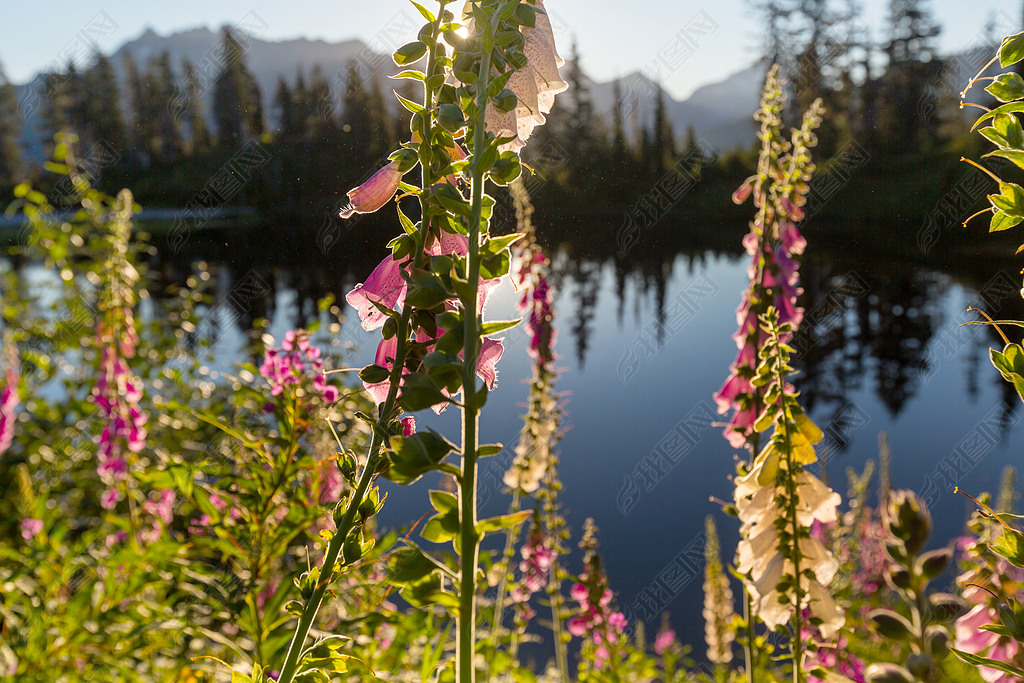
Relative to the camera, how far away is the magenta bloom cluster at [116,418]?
5.37ft

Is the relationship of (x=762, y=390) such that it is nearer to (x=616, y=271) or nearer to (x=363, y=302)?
(x=363, y=302)

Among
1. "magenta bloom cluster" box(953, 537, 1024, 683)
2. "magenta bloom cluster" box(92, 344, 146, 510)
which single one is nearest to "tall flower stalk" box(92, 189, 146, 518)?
"magenta bloom cluster" box(92, 344, 146, 510)

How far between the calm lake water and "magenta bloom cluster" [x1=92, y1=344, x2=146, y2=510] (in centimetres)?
62

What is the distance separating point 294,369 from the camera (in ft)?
3.51

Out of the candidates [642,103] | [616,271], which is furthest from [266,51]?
[616,271]

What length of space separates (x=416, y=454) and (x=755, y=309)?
100cm

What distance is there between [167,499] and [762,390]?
5.66ft

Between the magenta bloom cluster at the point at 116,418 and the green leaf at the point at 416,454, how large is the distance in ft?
5.23

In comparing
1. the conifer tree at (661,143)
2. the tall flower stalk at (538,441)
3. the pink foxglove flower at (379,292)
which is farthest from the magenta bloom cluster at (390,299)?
the conifer tree at (661,143)

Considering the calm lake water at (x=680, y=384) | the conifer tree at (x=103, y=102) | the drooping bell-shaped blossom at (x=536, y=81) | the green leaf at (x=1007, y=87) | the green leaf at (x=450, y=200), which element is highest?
the conifer tree at (x=103, y=102)

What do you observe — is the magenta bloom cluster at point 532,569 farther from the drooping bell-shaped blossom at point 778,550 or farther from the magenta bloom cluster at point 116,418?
the magenta bloom cluster at point 116,418

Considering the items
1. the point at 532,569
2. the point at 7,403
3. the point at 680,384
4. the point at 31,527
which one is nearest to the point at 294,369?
the point at 532,569

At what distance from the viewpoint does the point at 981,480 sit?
5.73m

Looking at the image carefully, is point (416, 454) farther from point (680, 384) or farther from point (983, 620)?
point (680, 384)
